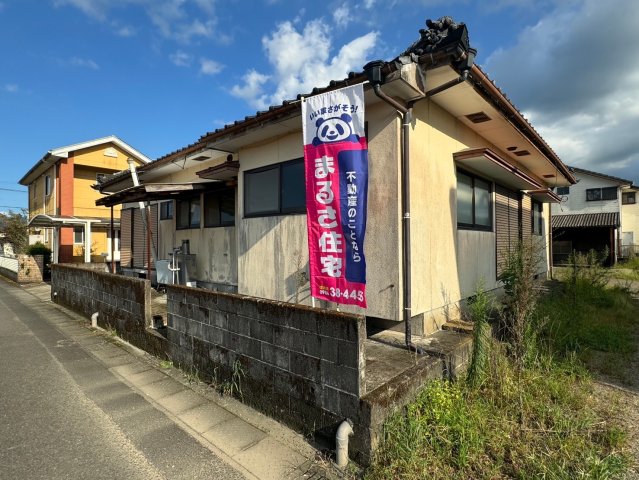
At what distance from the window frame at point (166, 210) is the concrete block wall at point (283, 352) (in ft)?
20.6

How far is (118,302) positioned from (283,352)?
473cm

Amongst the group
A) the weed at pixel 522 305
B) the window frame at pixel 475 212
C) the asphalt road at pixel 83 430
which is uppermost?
the window frame at pixel 475 212

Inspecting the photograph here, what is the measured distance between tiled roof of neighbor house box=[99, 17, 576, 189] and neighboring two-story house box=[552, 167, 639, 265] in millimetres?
22045

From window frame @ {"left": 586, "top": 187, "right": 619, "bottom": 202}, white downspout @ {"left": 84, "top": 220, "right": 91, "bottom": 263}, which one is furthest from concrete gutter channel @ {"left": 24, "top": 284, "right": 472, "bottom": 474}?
window frame @ {"left": 586, "top": 187, "right": 619, "bottom": 202}

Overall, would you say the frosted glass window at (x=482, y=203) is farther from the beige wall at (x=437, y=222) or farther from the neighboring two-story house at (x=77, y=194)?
the neighboring two-story house at (x=77, y=194)

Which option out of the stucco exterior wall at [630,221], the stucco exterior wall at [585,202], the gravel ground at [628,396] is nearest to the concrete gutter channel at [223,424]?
the gravel ground at [628,396]

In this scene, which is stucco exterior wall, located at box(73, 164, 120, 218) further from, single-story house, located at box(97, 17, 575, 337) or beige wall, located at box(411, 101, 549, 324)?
beige wall, located at box(411, 101, 549, 324)

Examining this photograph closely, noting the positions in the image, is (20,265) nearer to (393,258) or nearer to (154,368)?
(154,368)

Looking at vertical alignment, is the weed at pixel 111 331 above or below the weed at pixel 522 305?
below

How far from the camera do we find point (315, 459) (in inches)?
113

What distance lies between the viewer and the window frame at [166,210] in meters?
10.3

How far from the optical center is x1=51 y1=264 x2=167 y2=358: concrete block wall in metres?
5.79

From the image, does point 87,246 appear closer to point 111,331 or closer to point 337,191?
point 111,331

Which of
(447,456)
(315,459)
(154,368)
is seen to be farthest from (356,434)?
(154,368)
